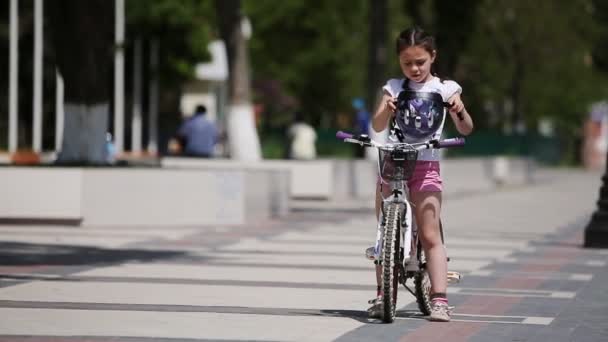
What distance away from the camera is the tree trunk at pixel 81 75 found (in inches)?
870

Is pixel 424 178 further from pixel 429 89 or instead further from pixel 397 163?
pixel 429 89

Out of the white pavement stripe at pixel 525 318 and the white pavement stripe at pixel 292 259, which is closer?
the white pavement stripe at pixel 525 318

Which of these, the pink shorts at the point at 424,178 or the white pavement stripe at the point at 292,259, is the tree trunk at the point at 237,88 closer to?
the white pavement stripe at the point at 292,259

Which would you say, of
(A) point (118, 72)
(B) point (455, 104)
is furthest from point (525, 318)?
(A) point (118, 72)

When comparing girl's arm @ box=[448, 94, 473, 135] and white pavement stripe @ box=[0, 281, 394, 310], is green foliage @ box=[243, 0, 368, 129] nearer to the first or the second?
white pavement stripe @ box=[0, 281, 394, 310]

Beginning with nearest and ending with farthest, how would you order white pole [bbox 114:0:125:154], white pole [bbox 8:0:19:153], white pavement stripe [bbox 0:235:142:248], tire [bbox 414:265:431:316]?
1. tire [bbox 414:265:431:316]
2. white pavement stripe [bbox 0:235:142:248]
3. white pole [bbox 8:0:19:153]
4. white pole [bbox 114:0:125:154]

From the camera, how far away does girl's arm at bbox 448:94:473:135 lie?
33.0 ft

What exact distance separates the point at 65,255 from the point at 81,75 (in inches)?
255

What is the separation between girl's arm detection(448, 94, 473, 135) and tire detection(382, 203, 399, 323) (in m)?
0.67

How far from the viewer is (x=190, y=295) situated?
11750 millimetres

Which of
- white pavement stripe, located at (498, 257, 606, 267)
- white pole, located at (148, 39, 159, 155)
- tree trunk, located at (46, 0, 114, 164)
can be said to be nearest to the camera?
white pavement stripe, located at (498, 257, 606, 267)

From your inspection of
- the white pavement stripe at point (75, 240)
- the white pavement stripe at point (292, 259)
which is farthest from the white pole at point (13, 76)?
the white pavement stripe at point (292, 259)

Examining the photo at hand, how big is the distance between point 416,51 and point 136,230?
10778 millimetres

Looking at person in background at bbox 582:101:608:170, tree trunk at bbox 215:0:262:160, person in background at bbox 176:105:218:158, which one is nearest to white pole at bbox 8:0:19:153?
person in background at bbox 176:105:218:158
